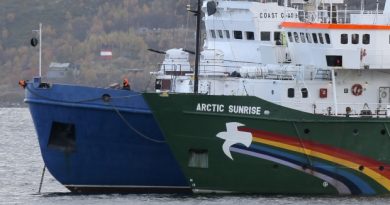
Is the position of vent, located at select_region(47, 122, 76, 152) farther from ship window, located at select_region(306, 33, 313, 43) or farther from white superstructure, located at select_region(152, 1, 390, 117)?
ship window, located at select_region(306, 33, 313, 43)

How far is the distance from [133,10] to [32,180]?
104 metres

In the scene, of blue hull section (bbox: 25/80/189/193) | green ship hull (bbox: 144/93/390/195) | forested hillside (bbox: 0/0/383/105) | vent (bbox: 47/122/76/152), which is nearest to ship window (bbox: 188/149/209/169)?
green ship hull (bbox: 144/93/390/195)

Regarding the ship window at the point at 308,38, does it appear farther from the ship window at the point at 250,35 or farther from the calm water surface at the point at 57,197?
the calm water surface at the point at 57,197

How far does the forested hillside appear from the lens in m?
141

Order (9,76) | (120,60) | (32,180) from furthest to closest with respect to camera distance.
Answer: (9,76)
(120,60)
(32,180)

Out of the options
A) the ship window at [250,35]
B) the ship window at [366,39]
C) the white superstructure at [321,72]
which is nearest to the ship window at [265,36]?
the ship window at [250,35]

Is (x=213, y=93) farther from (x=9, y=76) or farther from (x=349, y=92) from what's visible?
(x=9, y=76)

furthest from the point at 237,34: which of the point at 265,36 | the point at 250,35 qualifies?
the point at 265,36

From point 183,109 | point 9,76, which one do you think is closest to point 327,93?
point 183,109

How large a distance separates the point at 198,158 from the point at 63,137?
13.5 feet

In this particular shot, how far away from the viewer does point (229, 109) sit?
52844mm

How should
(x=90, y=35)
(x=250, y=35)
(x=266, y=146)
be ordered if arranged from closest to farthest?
1. (x=266, y=146)
2. (x=250, y=35)
3. (x=90, y=35)

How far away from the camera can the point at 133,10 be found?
546 ft

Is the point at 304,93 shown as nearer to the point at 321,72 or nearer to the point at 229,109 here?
the point at 321,72
